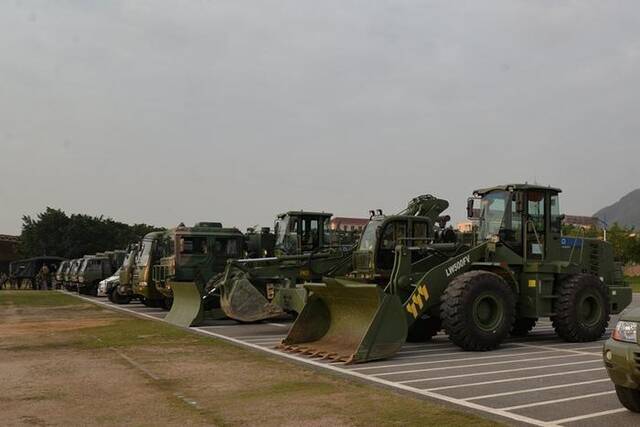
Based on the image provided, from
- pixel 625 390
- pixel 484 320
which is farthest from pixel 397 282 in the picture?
pixel 625 390

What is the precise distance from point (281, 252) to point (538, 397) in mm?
12800

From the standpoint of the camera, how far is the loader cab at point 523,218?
44.3 ft

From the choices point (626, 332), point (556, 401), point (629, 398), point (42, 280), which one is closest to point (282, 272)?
point (556, 401)

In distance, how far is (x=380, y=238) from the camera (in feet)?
48.1

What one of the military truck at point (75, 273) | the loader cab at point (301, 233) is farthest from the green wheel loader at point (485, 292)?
the military truck at point (75, 273)

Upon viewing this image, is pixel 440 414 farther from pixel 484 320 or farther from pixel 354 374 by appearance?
pixel 484 320

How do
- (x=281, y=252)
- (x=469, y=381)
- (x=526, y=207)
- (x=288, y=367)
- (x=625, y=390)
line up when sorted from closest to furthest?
(x=625, y=390) < (x=469, y=381) < (x=288, y=367) < (x=526, y=207) < (x=281, y=252)

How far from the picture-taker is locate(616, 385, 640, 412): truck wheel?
6793 mm

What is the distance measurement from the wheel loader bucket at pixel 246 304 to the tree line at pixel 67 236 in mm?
59304

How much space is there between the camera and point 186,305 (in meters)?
18.3

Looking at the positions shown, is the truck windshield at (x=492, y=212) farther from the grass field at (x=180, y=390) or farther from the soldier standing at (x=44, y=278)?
the soldier standing at (x=44, y=278)

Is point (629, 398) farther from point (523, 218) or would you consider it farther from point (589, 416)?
point (523, 218)

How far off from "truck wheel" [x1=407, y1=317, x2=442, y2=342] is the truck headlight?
6948 millimetres

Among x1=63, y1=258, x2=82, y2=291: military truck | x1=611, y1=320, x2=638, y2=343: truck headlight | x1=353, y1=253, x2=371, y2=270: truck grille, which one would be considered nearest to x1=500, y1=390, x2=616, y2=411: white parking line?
x1=611, y1=320, x2=638, y2=343: truck headlight
